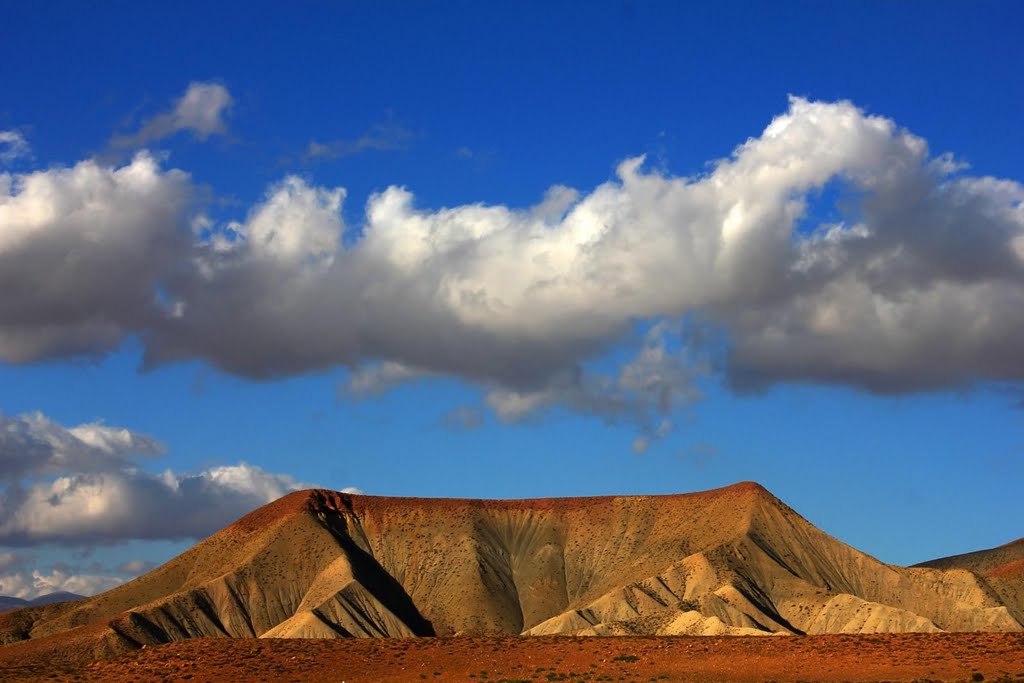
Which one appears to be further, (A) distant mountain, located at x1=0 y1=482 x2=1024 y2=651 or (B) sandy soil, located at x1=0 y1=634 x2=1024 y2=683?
(A) distant mountain, located at x1=0 y1=482 x2=1024 y2=651

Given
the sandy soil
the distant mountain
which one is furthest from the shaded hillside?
the sandy soil

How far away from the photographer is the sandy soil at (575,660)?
77.4 m

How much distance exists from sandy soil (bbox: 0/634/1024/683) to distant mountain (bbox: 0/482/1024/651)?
42214mm

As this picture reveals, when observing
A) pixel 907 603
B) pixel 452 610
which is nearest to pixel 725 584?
pixel 907 603

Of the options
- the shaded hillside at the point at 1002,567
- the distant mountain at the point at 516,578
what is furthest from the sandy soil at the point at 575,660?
the shaded hillside at the point at 1002,567

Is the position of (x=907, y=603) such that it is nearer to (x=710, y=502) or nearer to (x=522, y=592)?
(x=710, y=502)

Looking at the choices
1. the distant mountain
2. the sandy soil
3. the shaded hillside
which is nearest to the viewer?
the sandy soil

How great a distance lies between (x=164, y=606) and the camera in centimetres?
14700

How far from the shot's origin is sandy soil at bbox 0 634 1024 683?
77.4 meters

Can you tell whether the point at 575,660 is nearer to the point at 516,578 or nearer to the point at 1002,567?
the point at 516,578

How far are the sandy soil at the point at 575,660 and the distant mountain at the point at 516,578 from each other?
138ft

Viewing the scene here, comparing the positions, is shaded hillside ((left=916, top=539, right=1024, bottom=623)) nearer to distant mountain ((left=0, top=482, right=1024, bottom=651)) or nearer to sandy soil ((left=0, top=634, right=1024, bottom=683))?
distant mountain ((left=0, top=482, right=1024, bottom=651))

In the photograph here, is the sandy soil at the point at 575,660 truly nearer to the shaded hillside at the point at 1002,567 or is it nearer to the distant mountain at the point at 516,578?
the distant mountain at the point at 516,578

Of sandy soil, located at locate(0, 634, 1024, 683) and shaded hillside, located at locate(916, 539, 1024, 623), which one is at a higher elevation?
shaded hillside, located at locate(916, 539, 1024, 623)
